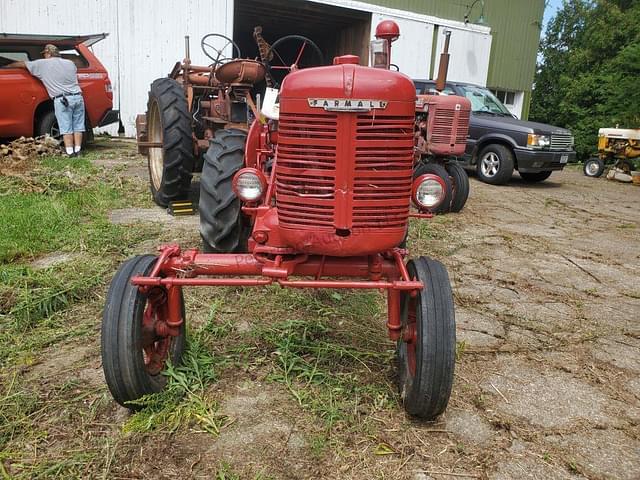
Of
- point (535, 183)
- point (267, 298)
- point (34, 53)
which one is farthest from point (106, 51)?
point (267, 298)

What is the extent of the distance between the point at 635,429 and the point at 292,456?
61.8 inches

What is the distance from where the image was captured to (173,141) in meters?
4.83

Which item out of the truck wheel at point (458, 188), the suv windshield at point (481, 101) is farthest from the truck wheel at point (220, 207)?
the suv windshield at point (481, 101)

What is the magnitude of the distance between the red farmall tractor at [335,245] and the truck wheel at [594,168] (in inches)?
436

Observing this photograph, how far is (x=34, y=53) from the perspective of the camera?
28.8 feet

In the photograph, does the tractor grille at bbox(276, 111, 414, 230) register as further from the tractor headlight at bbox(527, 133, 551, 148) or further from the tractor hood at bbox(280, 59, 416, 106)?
the tractor headlight at bbox(527, 133, 551, 148)

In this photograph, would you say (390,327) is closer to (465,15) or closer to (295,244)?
(295,244)

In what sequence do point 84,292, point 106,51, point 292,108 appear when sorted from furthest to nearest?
point 106,51 → point 84,292 → point 292,108

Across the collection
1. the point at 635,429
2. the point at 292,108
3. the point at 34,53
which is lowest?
the point at 635,429

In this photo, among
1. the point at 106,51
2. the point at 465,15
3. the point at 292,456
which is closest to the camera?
the point at 292,456

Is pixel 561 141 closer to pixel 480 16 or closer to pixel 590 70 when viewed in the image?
pixel 480 16

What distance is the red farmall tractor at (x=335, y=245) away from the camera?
7.16 ft

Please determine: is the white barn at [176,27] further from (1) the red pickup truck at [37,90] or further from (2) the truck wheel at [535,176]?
(2) the truck wheel at [535,176]

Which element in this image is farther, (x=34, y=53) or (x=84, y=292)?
(x=34, y=53)
